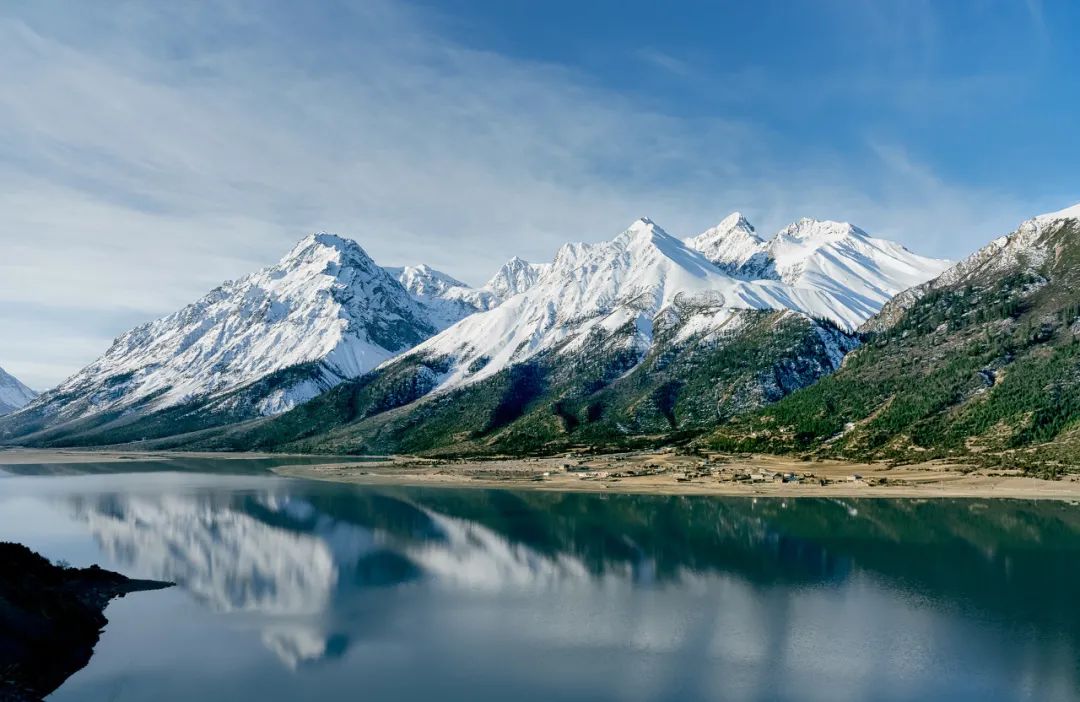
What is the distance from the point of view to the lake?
53.9 metres

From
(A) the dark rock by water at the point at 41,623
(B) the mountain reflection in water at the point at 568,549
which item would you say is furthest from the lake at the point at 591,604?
(A) the dark rock by water at the point at 41,623

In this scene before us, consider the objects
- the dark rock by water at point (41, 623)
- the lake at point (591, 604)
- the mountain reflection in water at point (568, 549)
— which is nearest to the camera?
the lake at point (591, 604)

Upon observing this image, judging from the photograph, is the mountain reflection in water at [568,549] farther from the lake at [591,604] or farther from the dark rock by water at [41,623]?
the dark rock by water at [41,623]

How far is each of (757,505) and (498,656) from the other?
104m

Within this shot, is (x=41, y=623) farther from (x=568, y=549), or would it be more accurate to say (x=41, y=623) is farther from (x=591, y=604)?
(x=568, y=549)

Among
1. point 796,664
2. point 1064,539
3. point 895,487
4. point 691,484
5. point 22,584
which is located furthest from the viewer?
point 691,484

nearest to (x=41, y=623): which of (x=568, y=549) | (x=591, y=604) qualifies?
(x=591, y=604)

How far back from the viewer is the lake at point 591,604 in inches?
2124

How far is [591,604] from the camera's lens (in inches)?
2990

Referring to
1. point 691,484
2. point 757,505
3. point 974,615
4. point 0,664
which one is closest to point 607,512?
point 757,505

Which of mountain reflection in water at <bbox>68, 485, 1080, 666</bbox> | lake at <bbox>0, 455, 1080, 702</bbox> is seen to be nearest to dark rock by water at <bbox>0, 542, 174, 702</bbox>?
lake at <bbox>0, 455, 1080, 702</bbox>

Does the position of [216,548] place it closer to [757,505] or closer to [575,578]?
[575,578]

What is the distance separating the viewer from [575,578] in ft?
293

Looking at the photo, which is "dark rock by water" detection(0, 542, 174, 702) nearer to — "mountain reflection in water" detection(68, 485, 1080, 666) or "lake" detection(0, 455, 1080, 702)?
"lake" detection(0, 455, 1080, 702)
